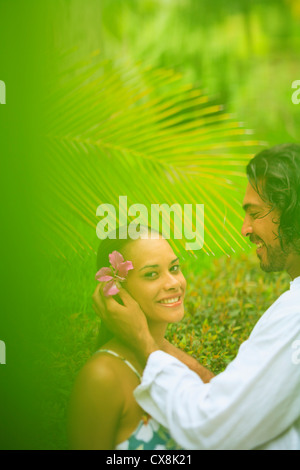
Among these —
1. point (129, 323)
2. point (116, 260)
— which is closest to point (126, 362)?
point (129, 323)

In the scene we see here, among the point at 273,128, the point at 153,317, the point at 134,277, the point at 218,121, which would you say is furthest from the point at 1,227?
the point at 273,128

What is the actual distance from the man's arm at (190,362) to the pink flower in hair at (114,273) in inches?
15.3

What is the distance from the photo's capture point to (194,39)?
2.66 m

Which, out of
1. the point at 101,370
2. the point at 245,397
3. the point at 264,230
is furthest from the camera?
the point at 264,230

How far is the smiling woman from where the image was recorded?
2254mm

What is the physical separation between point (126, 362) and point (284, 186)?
1.05m

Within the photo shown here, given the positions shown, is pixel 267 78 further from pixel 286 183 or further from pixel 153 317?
pixel 153 317

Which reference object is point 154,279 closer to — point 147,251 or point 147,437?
point 147,251

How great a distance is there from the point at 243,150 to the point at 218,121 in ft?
0.63

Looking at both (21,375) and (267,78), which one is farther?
(267,78)

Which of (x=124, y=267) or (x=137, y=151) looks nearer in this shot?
(x=124, y=267)

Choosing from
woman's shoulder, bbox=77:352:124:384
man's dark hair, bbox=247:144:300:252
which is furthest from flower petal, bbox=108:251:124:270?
man's dark hair, bbox=247:144:300:252

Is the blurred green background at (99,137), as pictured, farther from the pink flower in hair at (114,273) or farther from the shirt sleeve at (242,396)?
the shirt sleeve at (242,396)

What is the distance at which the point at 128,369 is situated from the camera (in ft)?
7.65
